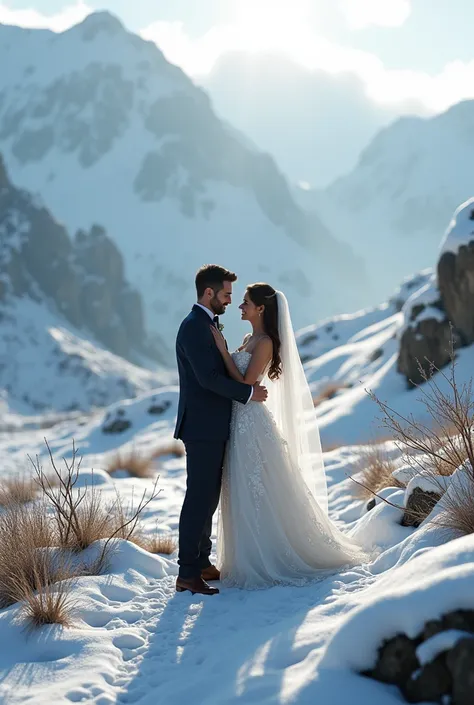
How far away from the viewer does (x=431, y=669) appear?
2.34 metres

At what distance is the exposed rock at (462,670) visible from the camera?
2193 mm

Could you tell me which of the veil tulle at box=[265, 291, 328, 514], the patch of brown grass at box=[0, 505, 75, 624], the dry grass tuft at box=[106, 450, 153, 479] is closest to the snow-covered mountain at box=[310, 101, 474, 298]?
the dry grass tuft at box=[106, 450, 153, 479]

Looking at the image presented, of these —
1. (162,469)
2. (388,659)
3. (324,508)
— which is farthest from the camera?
(162,469)

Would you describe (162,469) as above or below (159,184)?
below

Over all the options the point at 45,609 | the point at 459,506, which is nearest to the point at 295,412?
the point at 459,506

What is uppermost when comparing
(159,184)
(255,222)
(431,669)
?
(159,184)

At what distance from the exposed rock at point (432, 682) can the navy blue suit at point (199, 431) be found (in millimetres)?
2367

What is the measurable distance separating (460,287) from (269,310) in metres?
8.46

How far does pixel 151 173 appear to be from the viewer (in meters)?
130

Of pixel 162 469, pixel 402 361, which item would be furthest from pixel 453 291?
pixel 162 469

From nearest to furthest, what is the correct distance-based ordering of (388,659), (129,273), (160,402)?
(388,659) < (160,402) < (129,273)

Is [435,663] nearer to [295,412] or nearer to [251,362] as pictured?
[251,362]

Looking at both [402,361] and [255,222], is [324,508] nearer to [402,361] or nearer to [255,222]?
[402,361]

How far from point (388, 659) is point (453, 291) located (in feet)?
35.6
